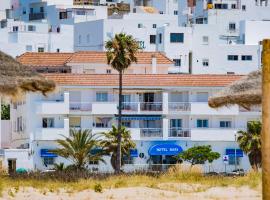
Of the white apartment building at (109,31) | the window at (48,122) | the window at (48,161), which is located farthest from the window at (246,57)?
the window at (48,161)

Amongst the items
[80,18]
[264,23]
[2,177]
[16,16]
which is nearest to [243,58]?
[264,23]

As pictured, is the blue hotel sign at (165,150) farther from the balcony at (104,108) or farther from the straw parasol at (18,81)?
the straw parasol at (18,81)

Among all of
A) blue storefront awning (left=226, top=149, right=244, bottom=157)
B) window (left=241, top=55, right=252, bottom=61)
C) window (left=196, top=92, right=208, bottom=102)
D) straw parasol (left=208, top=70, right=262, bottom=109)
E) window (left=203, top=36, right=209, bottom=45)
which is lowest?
blue storefront awning (left=226, top=149, right=244, bottom=157)

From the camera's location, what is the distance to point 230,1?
348 ft

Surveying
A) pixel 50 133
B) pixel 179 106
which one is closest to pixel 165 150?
pixel 179 106

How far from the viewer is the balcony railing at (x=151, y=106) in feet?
199

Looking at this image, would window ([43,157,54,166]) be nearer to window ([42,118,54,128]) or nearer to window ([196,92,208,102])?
window ([42,118,54,128])

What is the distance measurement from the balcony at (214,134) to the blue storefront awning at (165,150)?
0.96 m

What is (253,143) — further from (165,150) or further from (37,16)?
(37,16)

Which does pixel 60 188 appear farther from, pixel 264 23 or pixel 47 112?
pixel 264 23

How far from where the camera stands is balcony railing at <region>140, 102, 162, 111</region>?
6072 centimetres

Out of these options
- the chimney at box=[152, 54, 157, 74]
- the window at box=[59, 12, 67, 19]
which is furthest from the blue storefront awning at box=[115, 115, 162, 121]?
the window at box=[59, 12, 67, 19]

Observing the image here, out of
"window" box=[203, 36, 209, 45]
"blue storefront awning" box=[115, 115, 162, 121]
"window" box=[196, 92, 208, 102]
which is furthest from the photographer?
"window" box=[203, 36, 209, 45]

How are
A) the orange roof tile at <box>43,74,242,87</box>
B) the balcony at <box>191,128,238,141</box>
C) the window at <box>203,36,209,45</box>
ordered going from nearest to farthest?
the orange roof tile at <box>43,74,242,87</box> < the balcony at <box>191,128,238,141</box> < the window at <box>203,36,209,45</box>
